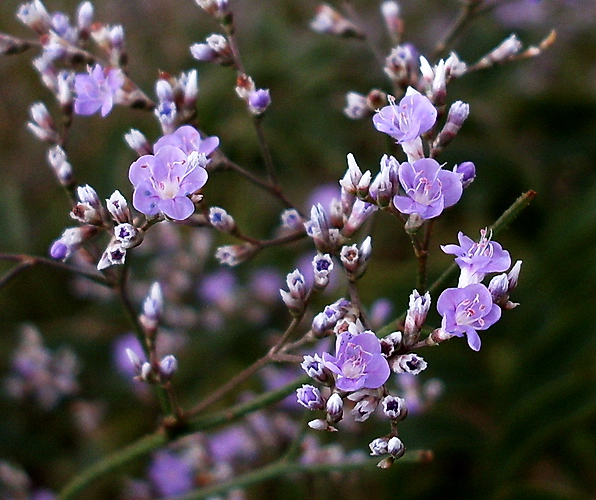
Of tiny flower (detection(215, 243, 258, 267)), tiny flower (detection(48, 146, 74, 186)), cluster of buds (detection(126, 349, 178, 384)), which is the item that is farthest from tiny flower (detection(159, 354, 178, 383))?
tiny flower (detection(48, 146, 74, 186))

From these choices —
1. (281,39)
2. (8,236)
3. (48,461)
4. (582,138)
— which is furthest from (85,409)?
(582,138)

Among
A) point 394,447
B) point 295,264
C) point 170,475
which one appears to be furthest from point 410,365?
point 295,264

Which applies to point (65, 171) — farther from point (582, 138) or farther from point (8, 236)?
point (582, 138)

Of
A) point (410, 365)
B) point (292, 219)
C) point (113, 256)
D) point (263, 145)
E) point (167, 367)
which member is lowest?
point (410, 365)

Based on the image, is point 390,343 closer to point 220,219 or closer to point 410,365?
point 410,365

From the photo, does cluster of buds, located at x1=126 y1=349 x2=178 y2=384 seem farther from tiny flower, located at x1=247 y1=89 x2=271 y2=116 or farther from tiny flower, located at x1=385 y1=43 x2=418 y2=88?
tiny flower, located at x1=385 y1=43 x2=418 y2=88

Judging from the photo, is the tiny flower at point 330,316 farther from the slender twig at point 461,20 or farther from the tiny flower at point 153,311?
the slender twig at point 461,20
